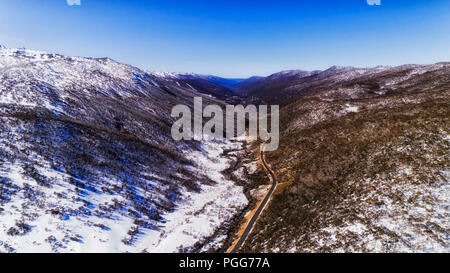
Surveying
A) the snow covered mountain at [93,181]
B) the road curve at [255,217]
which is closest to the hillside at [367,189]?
the road curve at [255,217]

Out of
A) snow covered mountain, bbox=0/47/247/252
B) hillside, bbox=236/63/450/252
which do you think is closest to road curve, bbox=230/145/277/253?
hillside, bbox=236/63/450/252

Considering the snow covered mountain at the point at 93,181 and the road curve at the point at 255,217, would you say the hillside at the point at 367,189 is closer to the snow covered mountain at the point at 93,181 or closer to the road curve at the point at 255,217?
the road curve at the point at 255,217

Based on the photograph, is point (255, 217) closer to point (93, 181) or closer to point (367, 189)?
point (367, 189)

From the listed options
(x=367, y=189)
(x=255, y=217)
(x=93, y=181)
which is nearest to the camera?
(x=367, y=189)

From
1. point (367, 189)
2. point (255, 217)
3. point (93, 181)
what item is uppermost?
point (367, 189)

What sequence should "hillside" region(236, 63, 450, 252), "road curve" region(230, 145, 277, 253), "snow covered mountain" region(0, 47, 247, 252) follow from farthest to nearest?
"road curve" region(230, 145, 277, 253), "snow covered mountain" region(0, 47, 247, 252), "hillside" region(236, 63, 450, 252)

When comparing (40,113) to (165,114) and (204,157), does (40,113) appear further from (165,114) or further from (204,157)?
(165,114)

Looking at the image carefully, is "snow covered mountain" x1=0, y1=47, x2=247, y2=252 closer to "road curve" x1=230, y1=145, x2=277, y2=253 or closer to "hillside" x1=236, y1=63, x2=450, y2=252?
"road curve" x1=230, y1=145, x2=277, y2=253

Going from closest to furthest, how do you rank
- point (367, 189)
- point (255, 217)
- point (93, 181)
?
point (367, 189) → point (255, 217) → point (93, 181)

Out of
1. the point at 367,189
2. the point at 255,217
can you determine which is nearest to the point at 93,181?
the point at 255,217
